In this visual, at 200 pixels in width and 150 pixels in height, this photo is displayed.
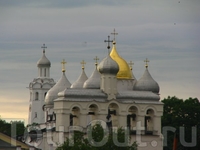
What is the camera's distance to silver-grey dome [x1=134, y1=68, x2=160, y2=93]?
360ft

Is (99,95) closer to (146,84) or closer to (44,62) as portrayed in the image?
(146,84)

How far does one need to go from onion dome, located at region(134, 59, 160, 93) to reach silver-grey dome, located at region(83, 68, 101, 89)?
9.45 ft

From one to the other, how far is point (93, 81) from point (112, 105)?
419 cm

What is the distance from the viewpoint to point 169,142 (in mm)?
113875

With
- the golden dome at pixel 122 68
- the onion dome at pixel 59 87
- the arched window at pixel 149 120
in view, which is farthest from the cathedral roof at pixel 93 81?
the onion dome at pixel 59 87

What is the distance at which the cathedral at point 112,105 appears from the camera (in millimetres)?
103438

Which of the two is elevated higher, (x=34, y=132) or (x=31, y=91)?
(x=31, y=91)

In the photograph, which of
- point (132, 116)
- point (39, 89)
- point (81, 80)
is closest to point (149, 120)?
point (132, 116)

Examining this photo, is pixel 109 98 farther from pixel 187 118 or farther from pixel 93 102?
pixel 187 118

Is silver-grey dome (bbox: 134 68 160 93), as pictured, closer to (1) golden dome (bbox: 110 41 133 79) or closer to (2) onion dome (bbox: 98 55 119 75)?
(1) golden dome (bbox: 110 41 133 79)

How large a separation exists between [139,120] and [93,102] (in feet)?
11.6

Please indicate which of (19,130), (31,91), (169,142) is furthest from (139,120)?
(31,91)

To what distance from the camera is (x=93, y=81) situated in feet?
357

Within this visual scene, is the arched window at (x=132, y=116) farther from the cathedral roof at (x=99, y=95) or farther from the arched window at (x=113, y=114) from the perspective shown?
the arched window at (x=113, y=114)
